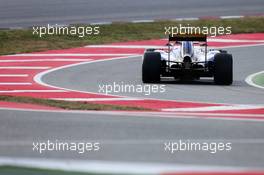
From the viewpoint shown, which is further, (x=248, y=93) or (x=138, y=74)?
(x=138, y=74)

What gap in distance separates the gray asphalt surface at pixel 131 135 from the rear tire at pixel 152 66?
15.4 feet

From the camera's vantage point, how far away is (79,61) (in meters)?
21.2

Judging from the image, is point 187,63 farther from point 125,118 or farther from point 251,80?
point 125,118

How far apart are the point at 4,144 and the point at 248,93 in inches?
262

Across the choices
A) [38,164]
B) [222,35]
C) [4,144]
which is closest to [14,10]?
[222,35]

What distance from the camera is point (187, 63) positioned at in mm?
17516

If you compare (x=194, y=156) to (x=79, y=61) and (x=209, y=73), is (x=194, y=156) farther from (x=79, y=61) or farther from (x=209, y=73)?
(x=79, y=61)

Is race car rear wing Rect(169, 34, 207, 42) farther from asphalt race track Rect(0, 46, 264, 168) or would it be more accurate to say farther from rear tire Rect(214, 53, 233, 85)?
asphalt race track Rect(0, 46, 264, 168)

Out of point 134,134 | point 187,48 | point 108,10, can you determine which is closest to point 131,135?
point 134,134

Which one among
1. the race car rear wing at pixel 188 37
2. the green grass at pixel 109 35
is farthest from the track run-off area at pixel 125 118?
the green grass at pixel 109 35

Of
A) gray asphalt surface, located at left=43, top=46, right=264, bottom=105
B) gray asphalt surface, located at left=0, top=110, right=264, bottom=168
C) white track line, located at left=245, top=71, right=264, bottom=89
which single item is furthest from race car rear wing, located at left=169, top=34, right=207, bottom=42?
gray asphalt surface, located at left=0, top=110, right=264, bottom=168

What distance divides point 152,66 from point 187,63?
2.02 feet

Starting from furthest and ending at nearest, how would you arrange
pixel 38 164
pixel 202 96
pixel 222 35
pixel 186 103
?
pixel 222 35
pixel 202 96
pixel 186 103
pixel 38 164

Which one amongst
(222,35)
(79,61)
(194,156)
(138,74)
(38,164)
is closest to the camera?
(38,164)
